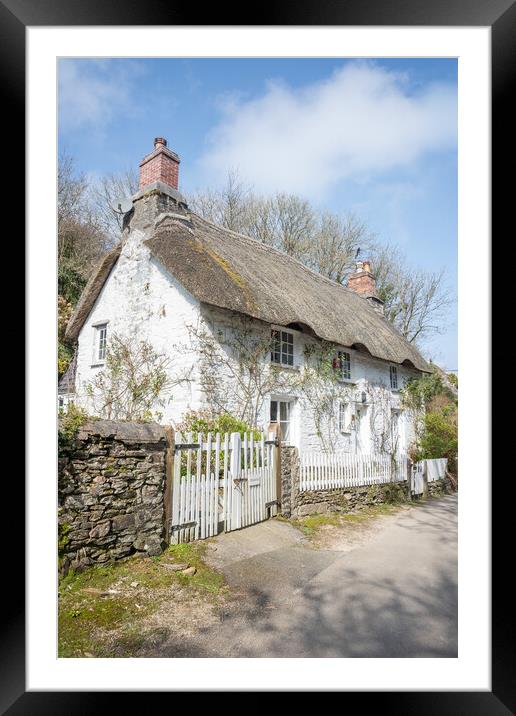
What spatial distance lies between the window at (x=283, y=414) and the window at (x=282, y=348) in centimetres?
94

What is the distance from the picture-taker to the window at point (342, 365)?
38.2 ft

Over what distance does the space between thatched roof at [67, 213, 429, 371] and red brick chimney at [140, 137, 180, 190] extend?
3.08 feet

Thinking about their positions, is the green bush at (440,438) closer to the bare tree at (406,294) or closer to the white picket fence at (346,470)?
the white picket fence at (346,470)

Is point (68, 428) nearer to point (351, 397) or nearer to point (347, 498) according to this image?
point (347, 498)

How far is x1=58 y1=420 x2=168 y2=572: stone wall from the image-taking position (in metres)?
3.96

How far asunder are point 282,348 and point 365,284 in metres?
9.97

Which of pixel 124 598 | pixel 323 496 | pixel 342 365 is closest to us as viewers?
pixel 124 598

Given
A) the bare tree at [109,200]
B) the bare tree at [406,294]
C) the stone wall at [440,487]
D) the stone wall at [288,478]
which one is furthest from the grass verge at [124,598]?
the bare tree at [406,294]

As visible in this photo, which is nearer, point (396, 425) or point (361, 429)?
point (361, 429)

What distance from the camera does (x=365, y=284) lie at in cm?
1870

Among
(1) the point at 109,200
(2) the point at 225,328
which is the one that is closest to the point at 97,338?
(2) the point at 225,328
